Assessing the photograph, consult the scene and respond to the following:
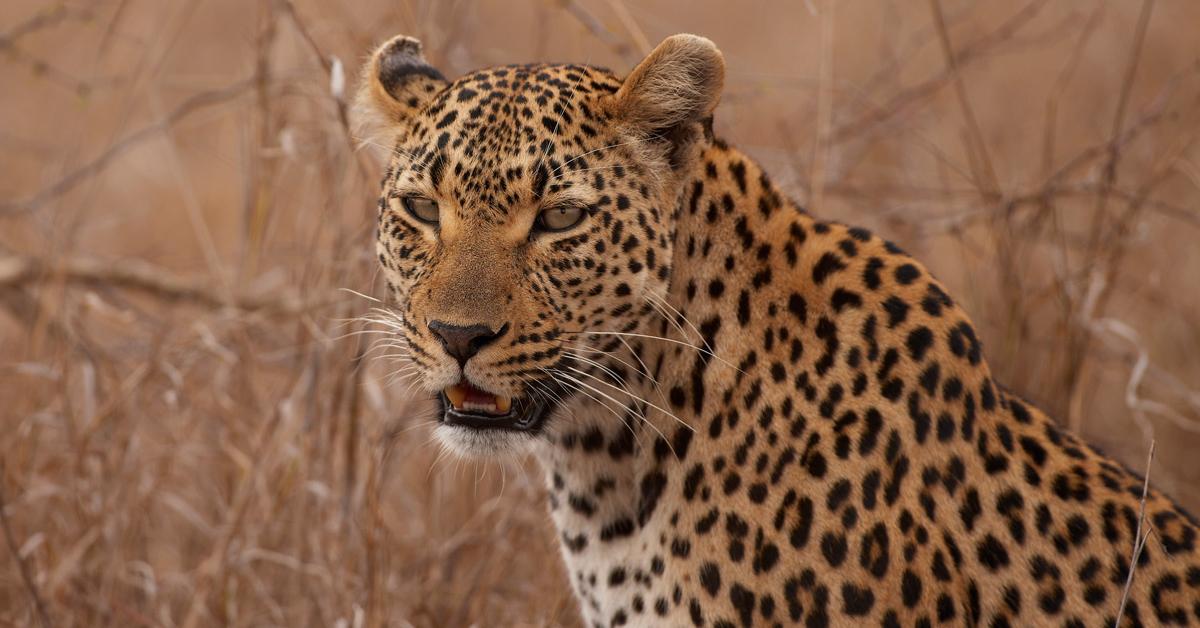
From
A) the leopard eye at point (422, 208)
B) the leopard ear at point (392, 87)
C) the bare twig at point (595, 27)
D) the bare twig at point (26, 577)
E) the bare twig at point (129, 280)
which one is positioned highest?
the bare twig at point (595, 27)

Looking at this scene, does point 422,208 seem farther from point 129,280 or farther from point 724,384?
point 129,280

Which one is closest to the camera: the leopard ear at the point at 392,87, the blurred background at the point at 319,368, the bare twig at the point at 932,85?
the leopard ear at the point at 392,87

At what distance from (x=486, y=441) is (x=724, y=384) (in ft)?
2.37

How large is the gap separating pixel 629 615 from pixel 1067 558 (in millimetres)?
1263

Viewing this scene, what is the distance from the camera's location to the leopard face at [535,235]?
398cm

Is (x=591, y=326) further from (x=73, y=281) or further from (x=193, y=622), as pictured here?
(x=73, y=281)

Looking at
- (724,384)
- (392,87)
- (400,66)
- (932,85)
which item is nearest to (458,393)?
(724,384)

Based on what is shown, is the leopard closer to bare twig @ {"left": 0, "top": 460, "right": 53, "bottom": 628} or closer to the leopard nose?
the leopard nose

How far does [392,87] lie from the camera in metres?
4.57

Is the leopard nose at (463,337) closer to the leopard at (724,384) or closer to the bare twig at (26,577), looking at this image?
the leopard at (724,384)

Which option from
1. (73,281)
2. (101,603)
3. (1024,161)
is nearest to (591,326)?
(101,603)

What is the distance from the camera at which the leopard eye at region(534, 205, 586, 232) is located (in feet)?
13.3

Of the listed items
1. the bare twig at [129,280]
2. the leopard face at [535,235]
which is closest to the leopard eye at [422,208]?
the leopard face at [535,235]

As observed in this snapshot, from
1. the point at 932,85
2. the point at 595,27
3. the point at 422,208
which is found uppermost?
the point at 932,85
